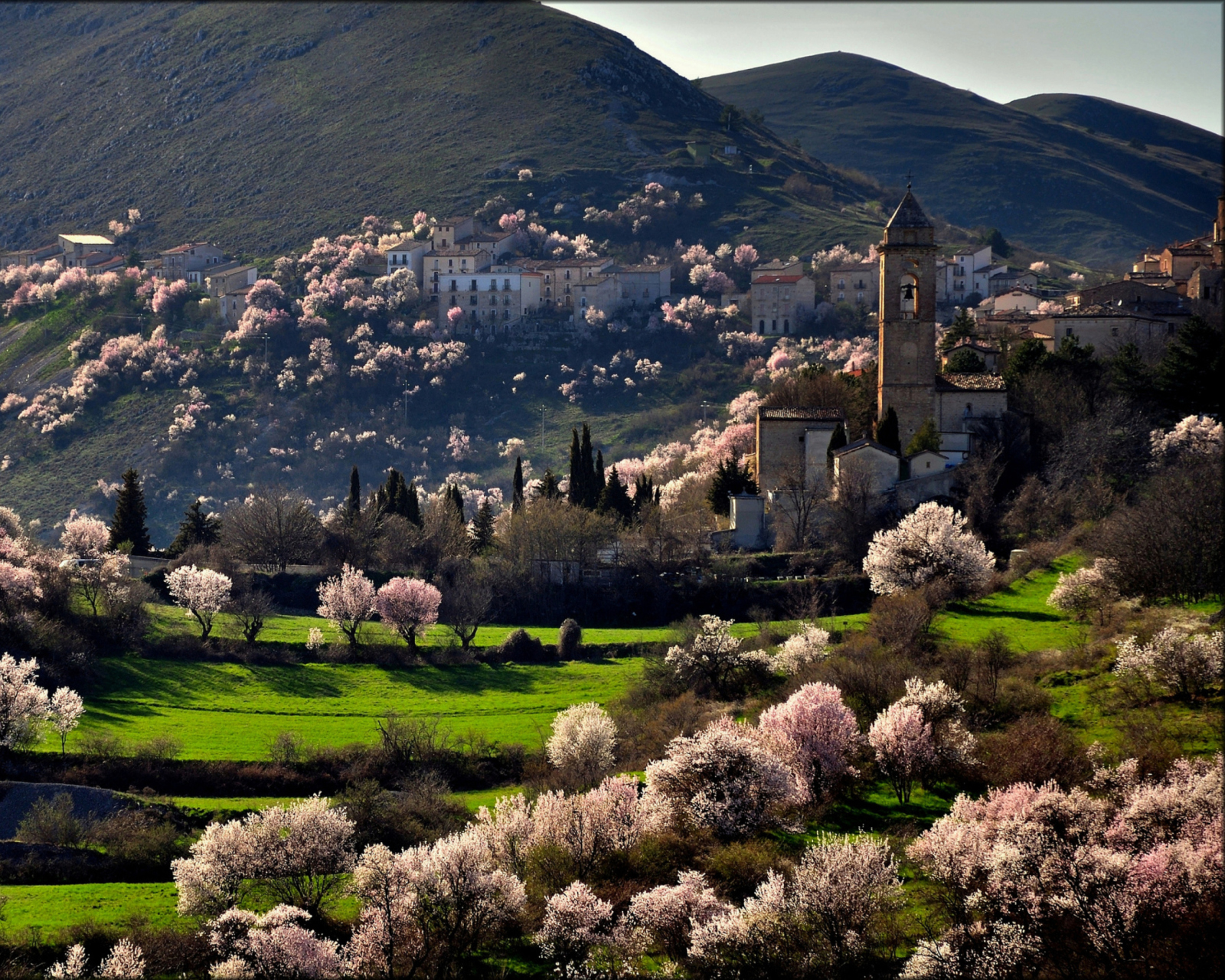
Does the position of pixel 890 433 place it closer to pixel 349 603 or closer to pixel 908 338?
pixel 908 338

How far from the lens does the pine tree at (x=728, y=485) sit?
65125 mm

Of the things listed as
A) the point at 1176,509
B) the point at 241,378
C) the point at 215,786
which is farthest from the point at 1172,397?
the point at 241,378

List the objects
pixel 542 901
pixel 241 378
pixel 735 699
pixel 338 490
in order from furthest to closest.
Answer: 1. pixel 241 378
2. pixel 338 490
3. pixel 735 699
4. pixel 542 901

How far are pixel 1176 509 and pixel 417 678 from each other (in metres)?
26.5

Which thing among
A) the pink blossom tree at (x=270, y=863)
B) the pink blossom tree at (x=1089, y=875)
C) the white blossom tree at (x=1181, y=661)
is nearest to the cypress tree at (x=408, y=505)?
the pink blossom tree at (x=270, y=863)

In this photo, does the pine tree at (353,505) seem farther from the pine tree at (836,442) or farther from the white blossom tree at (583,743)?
the white blossom tree at (583,743)

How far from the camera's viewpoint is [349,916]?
118 feet

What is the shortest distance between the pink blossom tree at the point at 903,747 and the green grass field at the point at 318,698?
532 inches

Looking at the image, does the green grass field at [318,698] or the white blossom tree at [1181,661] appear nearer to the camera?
the white blossom tree at [1181,661]

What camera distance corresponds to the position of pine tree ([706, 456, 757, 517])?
6512 centimetres

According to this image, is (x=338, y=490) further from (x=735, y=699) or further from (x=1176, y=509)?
(x=1176, y=509)

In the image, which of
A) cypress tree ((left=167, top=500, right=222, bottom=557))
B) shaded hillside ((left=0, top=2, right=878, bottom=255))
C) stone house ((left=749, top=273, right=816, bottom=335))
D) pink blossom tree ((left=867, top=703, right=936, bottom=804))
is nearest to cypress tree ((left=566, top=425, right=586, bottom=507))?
cypress tree ((left=167, top=500, right=222, bottom=557))

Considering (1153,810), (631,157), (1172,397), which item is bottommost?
(1153,810)

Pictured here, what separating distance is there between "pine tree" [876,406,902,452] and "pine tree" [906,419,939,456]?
58 cm
